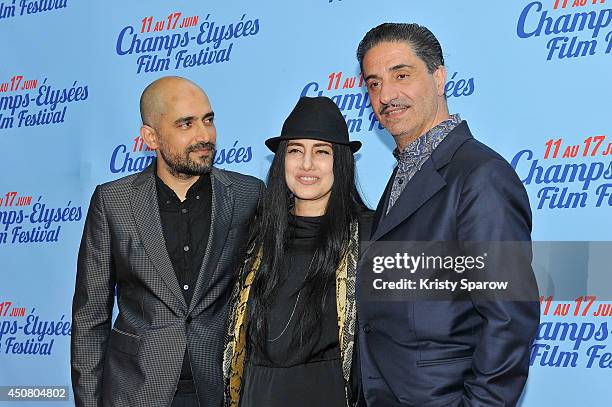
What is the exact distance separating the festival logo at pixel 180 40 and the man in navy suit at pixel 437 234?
1.53 metres

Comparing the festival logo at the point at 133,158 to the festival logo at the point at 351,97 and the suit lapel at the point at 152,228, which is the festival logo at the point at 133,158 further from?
the suit lapel at the point at 152,228

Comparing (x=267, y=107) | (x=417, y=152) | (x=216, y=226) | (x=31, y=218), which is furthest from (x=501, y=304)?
(x=31, y=218)

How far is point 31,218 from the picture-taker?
423 cm

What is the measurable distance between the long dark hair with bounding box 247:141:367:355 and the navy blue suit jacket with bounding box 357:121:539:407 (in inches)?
9.6

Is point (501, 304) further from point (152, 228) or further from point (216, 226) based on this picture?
point (152, 228)

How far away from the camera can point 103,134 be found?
405 centimetres

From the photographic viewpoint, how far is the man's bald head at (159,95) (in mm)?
2894

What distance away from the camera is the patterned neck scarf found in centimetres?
224

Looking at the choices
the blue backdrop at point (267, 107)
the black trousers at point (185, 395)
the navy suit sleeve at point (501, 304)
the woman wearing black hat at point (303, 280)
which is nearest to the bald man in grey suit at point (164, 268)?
the black trousers at point (185, 395)

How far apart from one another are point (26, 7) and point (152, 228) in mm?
2192

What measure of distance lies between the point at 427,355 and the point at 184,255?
1.05 m

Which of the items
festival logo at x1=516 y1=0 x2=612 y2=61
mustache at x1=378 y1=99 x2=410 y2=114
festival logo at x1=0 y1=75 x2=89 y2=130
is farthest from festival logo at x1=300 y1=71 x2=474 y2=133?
festival logo at x1=0 y1=75 x2=89 y2=130

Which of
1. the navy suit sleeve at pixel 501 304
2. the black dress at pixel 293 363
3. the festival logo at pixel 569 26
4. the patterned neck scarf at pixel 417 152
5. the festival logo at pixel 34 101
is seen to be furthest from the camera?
the festival logo at pixel 34 101

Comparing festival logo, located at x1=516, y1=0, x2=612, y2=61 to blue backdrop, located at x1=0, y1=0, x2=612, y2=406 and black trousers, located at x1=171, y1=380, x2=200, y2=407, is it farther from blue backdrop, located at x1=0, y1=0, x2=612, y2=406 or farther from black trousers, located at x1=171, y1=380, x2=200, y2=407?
black trousers, located at x1=171, y1=380, x2=200, y2=407
